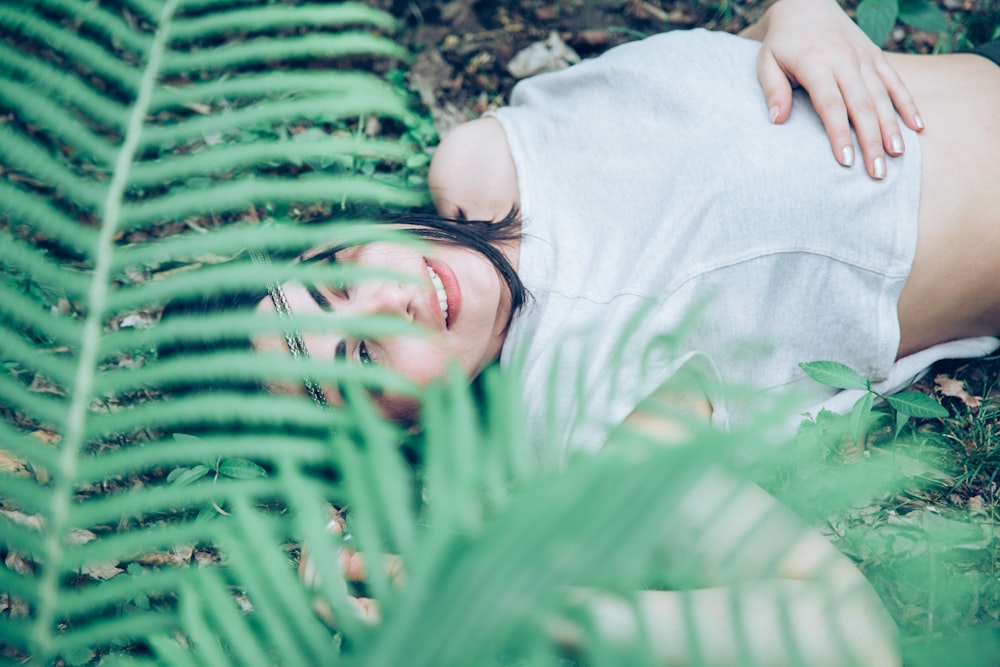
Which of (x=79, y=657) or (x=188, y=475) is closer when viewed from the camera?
(x=79, y=657)

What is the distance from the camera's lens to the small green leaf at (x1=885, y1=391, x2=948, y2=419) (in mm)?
2045

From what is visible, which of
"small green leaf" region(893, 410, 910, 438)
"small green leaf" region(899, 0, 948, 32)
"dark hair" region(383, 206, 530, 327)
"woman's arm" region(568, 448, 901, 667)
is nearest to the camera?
"woman's arm" region(568, 448, 901, 667)

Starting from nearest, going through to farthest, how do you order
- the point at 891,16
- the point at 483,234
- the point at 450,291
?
the point at 450,291
the point at 483,234
the point at 891,16

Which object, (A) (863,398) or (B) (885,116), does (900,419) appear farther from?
(B) (885,116)

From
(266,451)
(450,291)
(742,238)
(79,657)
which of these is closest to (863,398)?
(742,238)

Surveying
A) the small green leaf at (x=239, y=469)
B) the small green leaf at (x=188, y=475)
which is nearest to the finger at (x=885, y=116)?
the small green leaf at (x=239, y=469)

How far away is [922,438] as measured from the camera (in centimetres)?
221

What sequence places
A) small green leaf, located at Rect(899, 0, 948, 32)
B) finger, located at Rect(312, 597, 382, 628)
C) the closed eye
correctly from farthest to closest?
small green leaf, located at Rect(899, 0, 948, 32)
the closed eye
finger, located at Rect(312, 597, 382, 628)

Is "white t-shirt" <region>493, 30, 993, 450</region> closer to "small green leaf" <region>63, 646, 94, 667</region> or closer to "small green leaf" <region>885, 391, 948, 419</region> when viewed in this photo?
"small green leaf" <region>885, 391, 948, 419</region>

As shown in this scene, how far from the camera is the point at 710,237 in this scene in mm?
1960

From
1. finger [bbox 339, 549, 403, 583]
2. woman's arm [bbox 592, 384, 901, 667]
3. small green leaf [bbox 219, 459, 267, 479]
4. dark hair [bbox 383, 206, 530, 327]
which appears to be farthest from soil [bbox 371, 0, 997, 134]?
woman's arm [bbox 592, 384, 901, 667]

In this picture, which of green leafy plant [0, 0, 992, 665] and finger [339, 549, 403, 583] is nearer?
green leafy plant [0, 0, 992, 665]

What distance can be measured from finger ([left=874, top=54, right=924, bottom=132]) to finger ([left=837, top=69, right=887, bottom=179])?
10 centimetres

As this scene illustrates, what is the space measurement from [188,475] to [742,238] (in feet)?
6.00
